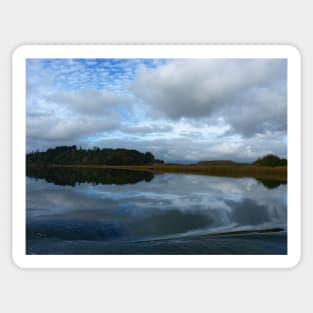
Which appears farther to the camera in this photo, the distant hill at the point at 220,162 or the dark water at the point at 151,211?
the distant hill at the point at 220,162

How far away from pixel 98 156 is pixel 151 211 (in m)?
0.66

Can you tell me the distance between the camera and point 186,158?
A: 3006mm

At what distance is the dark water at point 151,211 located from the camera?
9.28 ft

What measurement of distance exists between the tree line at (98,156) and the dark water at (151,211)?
93 millimetres

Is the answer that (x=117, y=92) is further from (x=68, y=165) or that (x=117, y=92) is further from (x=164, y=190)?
(x=164, y=190)

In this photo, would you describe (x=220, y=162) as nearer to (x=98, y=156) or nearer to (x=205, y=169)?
(x=205, y=169)

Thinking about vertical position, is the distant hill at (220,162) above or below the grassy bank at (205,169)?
above

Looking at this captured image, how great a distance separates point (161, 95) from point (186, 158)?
1.92ft

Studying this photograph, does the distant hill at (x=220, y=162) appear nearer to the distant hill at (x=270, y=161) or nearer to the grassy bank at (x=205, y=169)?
the grassy bank at (x=205, y=169)

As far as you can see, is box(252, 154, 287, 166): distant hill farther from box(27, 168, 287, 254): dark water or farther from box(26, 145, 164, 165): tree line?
box(26, 145, 164, 165): tree line

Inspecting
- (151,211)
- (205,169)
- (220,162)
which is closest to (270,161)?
(220,162)

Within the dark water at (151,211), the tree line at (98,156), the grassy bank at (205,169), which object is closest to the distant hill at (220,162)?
the grassy bank at (205,169)
